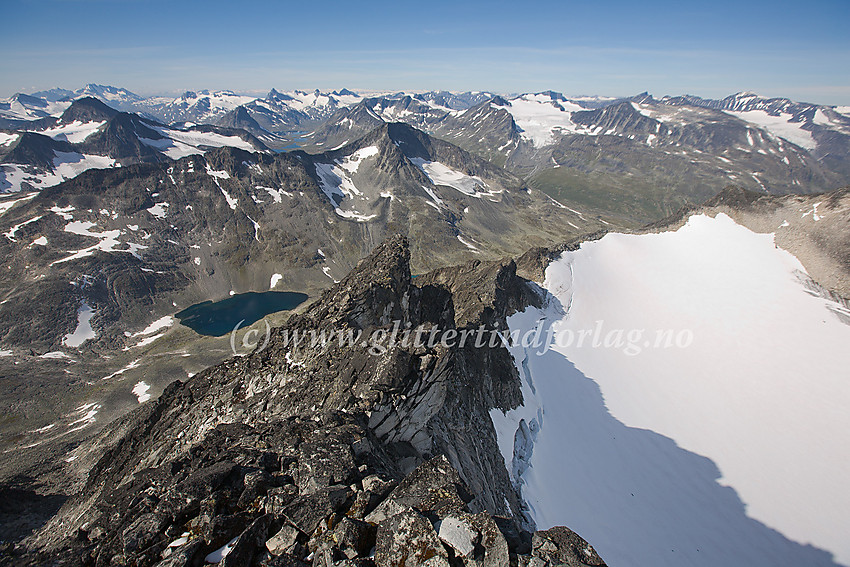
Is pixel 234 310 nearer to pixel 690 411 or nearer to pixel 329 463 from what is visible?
pixel 690 411

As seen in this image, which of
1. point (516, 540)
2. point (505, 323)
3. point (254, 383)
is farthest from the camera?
point (505, 323)

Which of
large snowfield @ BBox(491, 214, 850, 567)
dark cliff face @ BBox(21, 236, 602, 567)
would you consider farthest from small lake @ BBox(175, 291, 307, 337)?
large snowfield @ BBox(491, 214, 850, 567)

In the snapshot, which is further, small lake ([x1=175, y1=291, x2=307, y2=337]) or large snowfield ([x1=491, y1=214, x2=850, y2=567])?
small lake ([x1=175, y1=291, x2=307, y2=337])

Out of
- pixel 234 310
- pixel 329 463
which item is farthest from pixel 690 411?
pixel 234 310

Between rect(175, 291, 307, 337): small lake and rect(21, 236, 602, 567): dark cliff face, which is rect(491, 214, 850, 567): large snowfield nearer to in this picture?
rect(21, 236, 602, 567): dark cliff face

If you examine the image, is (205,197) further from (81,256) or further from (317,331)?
(317,331)

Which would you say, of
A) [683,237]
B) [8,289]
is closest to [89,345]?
[8,289]
